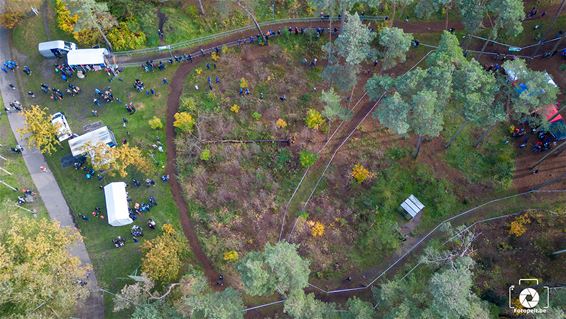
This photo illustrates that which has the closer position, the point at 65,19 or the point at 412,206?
the point at 412,206

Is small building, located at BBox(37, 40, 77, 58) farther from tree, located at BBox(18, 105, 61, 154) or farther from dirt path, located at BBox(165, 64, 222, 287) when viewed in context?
dirt path, located at BBox(165, 64, 222, 287)

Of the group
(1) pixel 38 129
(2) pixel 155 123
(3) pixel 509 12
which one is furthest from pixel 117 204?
(3) pixel 509 12

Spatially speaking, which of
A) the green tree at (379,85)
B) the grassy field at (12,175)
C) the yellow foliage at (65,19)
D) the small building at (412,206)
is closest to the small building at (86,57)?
the yellow foliage at (65,19)

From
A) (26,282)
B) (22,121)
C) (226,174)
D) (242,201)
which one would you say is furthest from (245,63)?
(26,282)

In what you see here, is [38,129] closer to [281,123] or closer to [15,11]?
[15,11]

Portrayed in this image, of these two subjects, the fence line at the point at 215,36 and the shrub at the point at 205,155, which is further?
the fence line at the point at 215,36

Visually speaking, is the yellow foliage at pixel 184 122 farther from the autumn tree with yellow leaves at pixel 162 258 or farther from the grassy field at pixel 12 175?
the grassy field at pixel 12 175
